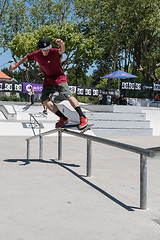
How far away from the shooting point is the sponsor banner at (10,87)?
23.6 metres

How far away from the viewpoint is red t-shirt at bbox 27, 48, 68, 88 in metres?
4.87

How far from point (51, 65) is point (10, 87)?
19568mm

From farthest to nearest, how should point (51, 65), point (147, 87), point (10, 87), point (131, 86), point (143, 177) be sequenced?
point (147, 87), point (131, 86), point (10, 87), point (51, 65), point (143, 177)

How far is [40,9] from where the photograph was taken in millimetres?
38062


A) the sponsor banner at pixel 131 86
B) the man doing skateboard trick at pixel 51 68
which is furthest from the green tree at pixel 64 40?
the man doing skateboard trick at pixel 51 68

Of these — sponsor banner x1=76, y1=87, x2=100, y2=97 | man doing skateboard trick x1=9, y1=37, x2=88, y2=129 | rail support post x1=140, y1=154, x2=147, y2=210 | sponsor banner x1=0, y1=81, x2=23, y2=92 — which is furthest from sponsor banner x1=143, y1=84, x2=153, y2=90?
rail support post x1=140, y1=154, x2=147, y2=210

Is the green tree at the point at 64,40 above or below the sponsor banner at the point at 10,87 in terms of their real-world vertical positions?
above

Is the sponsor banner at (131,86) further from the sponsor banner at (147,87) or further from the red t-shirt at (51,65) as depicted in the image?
the red t-shirt at (51,65)

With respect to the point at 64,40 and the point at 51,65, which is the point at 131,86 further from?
the point at 51,65

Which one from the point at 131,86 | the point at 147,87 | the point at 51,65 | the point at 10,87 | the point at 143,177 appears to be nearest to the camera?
the point at 143,177

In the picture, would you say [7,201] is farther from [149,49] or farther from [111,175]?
[149,49]

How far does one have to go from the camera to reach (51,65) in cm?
497

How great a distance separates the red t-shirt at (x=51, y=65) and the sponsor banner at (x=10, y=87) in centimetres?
1930

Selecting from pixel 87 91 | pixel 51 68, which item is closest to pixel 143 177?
pixel 51 68
